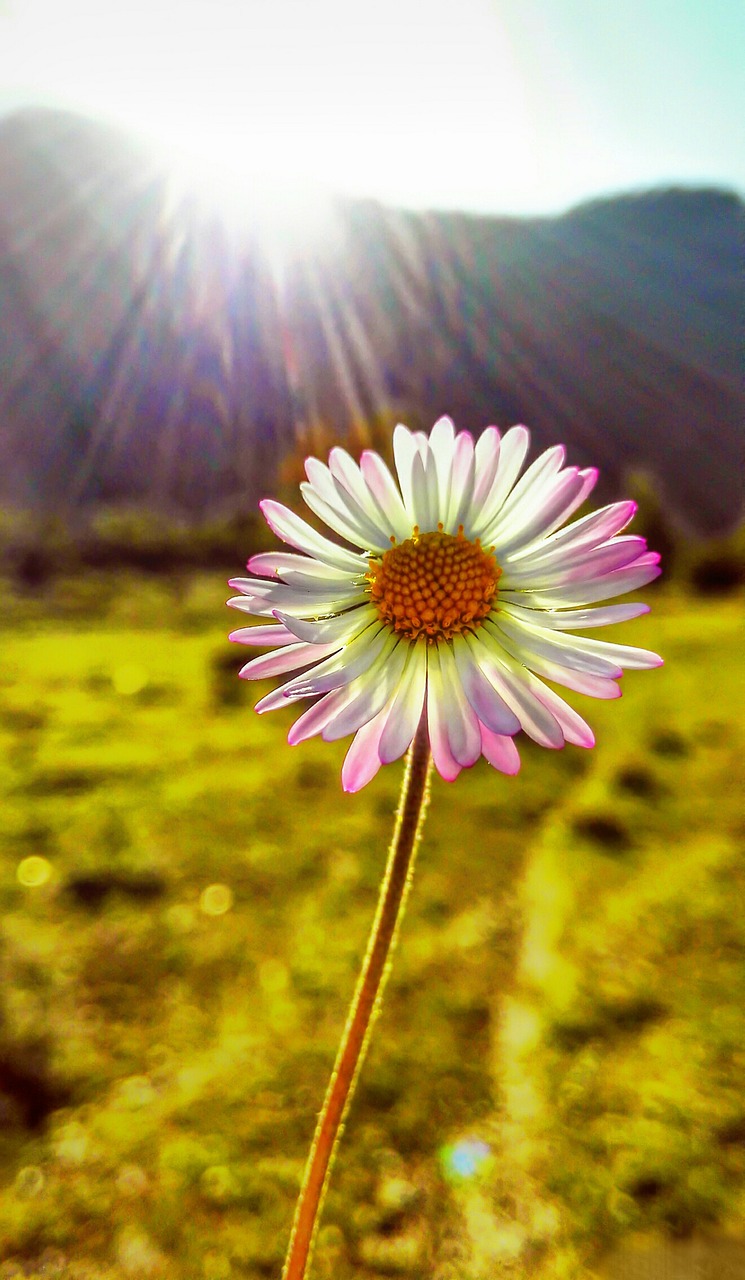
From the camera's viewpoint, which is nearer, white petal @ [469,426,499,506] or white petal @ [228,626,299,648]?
white petal @ [228,626,299,648]

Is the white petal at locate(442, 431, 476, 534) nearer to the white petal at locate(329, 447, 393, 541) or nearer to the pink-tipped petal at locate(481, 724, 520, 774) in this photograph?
the white petal at locate(329, 447, 393, 541)

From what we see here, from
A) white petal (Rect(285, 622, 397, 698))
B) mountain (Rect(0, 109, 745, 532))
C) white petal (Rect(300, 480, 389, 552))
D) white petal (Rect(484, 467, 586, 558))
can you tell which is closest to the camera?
white petal (Rect(285, 622, 397, 698))

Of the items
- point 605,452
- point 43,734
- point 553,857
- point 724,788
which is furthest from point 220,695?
point 605,452

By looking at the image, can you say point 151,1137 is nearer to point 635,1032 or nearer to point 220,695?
point 635,1032

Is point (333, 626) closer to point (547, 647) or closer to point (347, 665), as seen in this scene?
point (347, 665)

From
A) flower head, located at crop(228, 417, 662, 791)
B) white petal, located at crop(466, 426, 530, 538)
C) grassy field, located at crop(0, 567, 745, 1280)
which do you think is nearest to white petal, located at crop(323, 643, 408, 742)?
flower head, located at crop(228, 417, 662, 791)

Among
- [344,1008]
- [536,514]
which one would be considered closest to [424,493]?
[536,514]
